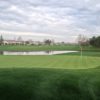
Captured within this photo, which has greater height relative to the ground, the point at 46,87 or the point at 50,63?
the point at 46,87

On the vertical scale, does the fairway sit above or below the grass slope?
below

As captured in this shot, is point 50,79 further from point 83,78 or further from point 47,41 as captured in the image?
point 47,41

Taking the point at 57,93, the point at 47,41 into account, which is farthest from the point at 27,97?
the point at 47,41

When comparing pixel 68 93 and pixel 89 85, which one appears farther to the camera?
pixel 89 85

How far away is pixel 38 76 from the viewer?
219 inches

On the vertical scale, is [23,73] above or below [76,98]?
above

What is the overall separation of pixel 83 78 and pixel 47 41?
17863 centimetres

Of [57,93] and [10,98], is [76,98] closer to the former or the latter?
[57,93]

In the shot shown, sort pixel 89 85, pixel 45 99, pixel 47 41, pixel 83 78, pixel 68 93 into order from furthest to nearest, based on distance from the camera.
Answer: pixel 47 41 → pixel 83 78 → pixel 89 85 → pixel 68 93 → pixel 45 99

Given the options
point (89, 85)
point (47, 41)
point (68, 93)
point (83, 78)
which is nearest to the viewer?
point (68, 93)

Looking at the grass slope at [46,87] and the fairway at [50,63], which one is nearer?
the grass slope at [46,87]

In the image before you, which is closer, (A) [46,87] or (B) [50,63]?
(A) [46,87]

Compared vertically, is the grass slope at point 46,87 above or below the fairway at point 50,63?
above

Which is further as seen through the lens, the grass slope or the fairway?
the fairway
